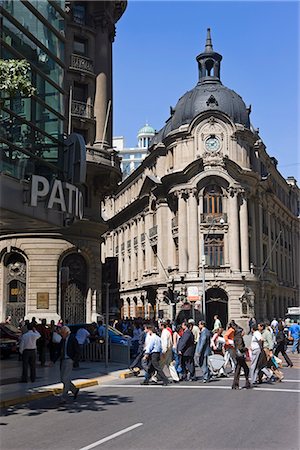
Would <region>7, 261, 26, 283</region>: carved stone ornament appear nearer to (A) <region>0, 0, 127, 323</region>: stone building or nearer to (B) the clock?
(A) <region>0, 0, 127, 323</region>: stone building

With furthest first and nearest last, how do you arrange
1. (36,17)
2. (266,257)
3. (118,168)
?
(266,257)
(118,168)
(36,17)

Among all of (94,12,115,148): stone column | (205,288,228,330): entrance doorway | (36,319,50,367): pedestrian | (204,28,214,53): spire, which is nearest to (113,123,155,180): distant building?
(204,28,214,53): spire

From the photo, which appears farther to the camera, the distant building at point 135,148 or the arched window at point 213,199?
the distant building at point 135,148

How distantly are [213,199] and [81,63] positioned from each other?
23.7m

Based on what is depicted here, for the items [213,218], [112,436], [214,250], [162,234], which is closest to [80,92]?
[213,218]

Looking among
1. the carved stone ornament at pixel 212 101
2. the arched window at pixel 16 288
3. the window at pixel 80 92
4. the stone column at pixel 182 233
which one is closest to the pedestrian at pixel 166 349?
the arched window at pixel 16 288

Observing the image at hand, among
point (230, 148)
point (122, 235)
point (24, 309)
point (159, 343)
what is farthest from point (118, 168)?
point (122, 235)

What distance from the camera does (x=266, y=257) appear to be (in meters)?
62.2

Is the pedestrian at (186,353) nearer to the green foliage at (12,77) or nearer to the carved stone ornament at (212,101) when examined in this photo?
the green foliage at (12,77)

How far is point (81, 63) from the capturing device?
111ft

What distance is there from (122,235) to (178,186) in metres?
24.0

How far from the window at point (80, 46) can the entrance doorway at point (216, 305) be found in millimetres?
25328

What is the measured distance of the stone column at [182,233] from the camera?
5338cm

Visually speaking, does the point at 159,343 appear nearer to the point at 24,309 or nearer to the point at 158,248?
the point at 24,309
